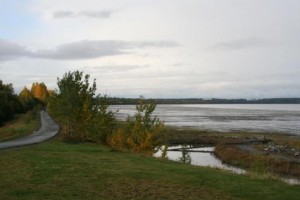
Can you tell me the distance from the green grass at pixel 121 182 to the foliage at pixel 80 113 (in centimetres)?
1568

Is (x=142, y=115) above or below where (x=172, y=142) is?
above

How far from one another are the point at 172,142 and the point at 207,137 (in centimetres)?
827

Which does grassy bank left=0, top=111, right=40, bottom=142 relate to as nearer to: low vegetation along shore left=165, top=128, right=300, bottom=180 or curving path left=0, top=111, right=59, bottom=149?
curving path left=0, top=111, right=59, bottom=149

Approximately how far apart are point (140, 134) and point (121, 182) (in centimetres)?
2059

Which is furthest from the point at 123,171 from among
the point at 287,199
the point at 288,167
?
the point at 288,167

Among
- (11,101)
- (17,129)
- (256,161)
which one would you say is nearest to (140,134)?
(256,161)

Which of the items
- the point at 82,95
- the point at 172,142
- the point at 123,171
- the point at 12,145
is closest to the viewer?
the point at 123,171

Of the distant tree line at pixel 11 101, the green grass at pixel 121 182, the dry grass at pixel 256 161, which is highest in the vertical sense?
the distant tree line at pixel 11 101

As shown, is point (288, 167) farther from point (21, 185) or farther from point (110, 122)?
point (21, 185)

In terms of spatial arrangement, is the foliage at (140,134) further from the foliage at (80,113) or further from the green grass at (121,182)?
the green grass at (121,182)

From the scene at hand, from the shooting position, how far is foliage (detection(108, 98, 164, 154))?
3484 centimetres

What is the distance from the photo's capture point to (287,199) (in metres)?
13.1

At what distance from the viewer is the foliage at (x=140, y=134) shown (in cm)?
3484

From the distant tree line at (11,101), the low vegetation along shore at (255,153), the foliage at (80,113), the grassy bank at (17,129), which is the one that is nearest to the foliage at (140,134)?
the foliage at (80,113)
